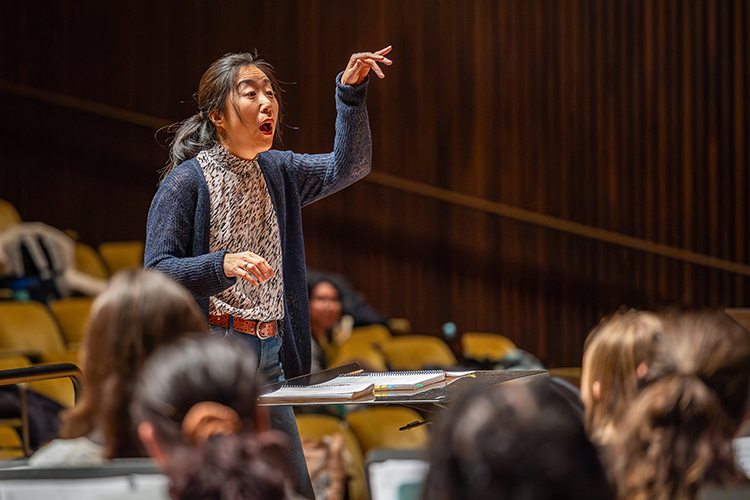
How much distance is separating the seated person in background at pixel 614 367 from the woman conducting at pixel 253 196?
2.20ft

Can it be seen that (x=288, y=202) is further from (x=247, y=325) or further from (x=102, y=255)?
(x=102, y=255)

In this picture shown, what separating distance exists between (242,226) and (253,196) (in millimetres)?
66

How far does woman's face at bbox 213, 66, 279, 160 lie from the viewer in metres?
1.64

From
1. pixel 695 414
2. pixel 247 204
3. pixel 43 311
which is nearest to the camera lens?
pixel 695 414

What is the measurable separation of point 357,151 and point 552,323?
328cm

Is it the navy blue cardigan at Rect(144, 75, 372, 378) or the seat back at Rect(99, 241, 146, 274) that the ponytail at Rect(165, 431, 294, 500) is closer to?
the navy blue cardigan at Rect(144, 75, 372, 378)

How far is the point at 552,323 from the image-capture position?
4.75 m

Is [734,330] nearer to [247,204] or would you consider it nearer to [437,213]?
[247,204]

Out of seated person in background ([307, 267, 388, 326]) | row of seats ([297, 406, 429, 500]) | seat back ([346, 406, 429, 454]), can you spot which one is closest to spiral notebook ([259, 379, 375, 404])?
row of seats ([297, 406, 429, 500])

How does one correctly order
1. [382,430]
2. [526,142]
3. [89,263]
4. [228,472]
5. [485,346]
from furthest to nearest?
1. [526,142]
2. [485,346]
3. [89,263]
4. [382,430]
5. [228,472]

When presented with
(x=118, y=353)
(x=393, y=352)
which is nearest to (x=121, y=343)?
(x=118, y=353)

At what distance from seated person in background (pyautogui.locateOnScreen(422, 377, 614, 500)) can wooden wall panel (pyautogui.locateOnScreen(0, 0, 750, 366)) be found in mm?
4060

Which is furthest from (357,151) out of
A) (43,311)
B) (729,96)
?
(729,96)

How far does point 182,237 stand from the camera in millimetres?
1552
